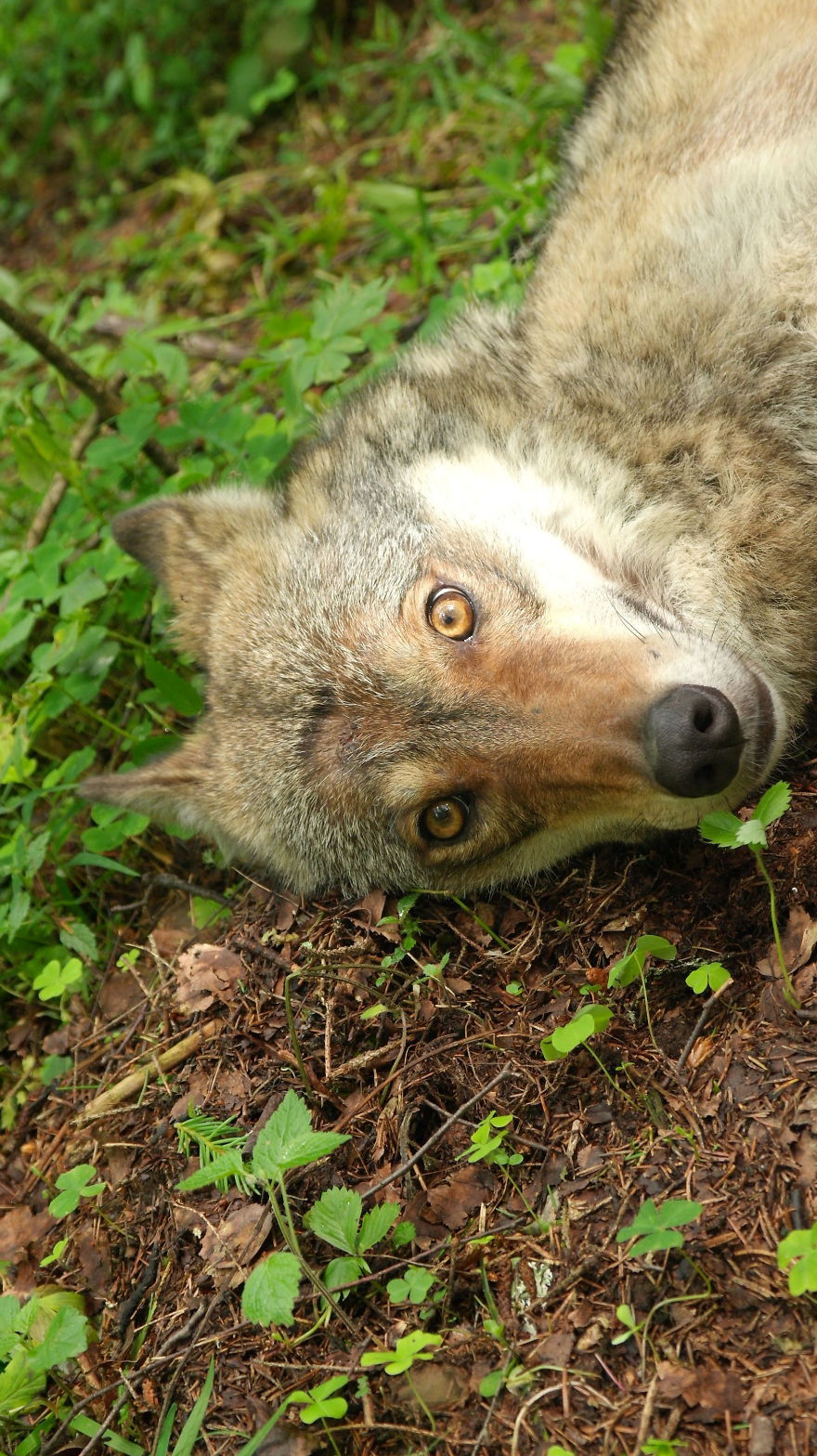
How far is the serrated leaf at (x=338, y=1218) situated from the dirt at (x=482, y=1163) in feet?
0.35

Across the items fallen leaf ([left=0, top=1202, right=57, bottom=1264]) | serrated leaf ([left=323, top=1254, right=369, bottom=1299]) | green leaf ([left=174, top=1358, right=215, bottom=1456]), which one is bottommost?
fallen leaf ([left=0, top=1202, right=57, bottom=1264])

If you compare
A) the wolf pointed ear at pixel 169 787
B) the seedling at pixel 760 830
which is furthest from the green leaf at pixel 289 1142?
the wolf pointed ear at pixel 169 787

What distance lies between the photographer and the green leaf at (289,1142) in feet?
8.95

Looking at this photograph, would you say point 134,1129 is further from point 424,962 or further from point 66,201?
point 66,201

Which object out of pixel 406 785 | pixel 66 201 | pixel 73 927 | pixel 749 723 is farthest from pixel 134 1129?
pixel 66 201

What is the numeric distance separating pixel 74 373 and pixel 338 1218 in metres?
3.55

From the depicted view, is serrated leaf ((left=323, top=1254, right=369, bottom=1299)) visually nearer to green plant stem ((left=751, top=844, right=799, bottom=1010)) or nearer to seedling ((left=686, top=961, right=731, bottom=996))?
seedling ((left=686, top=961, right=731, bottom=996))

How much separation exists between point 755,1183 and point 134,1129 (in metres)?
1.89

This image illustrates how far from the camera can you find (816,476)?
3184mm

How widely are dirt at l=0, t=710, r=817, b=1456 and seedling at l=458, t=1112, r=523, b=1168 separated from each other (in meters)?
0.03

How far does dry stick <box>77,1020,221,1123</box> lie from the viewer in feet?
11.7

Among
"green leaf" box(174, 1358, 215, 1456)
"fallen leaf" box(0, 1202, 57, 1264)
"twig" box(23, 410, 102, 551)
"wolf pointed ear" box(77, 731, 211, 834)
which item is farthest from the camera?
"twig" box(23, 410, 102, 551)

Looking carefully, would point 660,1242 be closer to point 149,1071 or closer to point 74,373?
point 149,1071

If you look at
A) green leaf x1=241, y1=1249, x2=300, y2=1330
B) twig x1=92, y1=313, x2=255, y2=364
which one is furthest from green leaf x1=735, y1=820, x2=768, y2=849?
twig x1=92, y1=313, x2=255, y2=364
